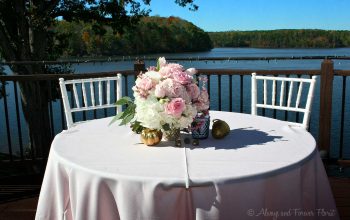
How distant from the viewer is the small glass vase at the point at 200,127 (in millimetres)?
1934

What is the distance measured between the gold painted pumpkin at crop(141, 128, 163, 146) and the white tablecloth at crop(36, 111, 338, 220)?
0.03 m

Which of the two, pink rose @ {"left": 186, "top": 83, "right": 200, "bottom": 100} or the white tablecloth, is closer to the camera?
the white tablecloth

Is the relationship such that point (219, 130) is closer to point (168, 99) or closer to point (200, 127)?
point (200, 127)

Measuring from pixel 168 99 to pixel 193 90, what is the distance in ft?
0.52

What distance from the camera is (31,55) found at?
9125 mm

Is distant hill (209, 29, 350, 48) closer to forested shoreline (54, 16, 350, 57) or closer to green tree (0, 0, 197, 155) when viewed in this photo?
forested shoreline (54, 16, 350, 57)

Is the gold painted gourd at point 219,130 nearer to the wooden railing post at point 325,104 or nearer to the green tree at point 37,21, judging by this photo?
the wooden railing post at point 325,104

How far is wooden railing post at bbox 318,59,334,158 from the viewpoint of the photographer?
137 inches

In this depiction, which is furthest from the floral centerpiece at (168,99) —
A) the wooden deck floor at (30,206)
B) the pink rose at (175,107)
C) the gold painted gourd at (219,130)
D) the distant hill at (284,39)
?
the distant hill at (284,39)

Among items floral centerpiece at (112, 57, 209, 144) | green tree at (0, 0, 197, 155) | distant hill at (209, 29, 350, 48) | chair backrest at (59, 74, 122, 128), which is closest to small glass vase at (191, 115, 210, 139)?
floral centerpiece at (112, 57, 209, 144)

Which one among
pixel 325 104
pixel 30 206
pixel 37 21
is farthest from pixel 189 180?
pixel 37 21

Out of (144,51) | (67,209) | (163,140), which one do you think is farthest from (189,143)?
(144,51)

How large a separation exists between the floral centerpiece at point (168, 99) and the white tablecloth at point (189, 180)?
141 mm

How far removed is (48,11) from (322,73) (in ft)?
21.8
